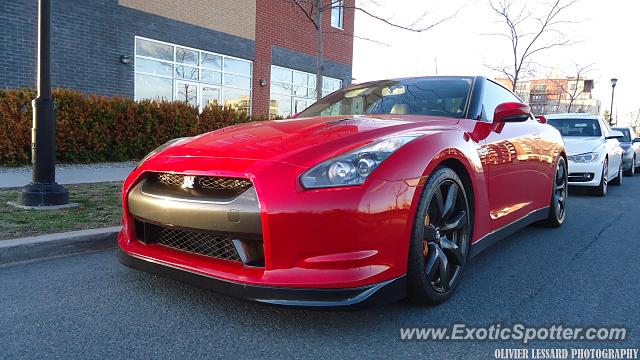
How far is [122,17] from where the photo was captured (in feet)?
39.1

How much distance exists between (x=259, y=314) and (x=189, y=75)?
12.3 metres

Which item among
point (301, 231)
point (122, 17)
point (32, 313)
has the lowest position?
point (32, 313)

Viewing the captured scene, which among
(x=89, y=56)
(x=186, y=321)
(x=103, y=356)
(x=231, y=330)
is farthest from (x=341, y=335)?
(x=89, y=56)

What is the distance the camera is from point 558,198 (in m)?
5.37

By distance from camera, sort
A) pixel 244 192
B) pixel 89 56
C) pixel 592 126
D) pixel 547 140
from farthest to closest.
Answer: pixel 89 56 < pixel 592 126 < pixel 547 140 < pixel 244 192

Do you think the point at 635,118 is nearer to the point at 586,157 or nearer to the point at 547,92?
the point at 547,92

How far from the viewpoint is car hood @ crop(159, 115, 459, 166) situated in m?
2.60

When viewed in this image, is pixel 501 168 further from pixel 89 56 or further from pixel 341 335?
pixel 89 56

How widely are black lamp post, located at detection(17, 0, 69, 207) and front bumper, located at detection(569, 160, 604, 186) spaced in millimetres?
7733

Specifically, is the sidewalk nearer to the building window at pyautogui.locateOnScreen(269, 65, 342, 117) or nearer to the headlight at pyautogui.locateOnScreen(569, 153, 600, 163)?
the headlight at pyautogui.locateOnScreen(569, 153, 600, 163)

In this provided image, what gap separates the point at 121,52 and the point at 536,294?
1148 centimetres

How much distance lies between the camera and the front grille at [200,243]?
256cm

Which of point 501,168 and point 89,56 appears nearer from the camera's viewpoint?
point 501,168

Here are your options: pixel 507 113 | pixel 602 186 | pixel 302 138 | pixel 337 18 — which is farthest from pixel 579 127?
pixel 337 18
